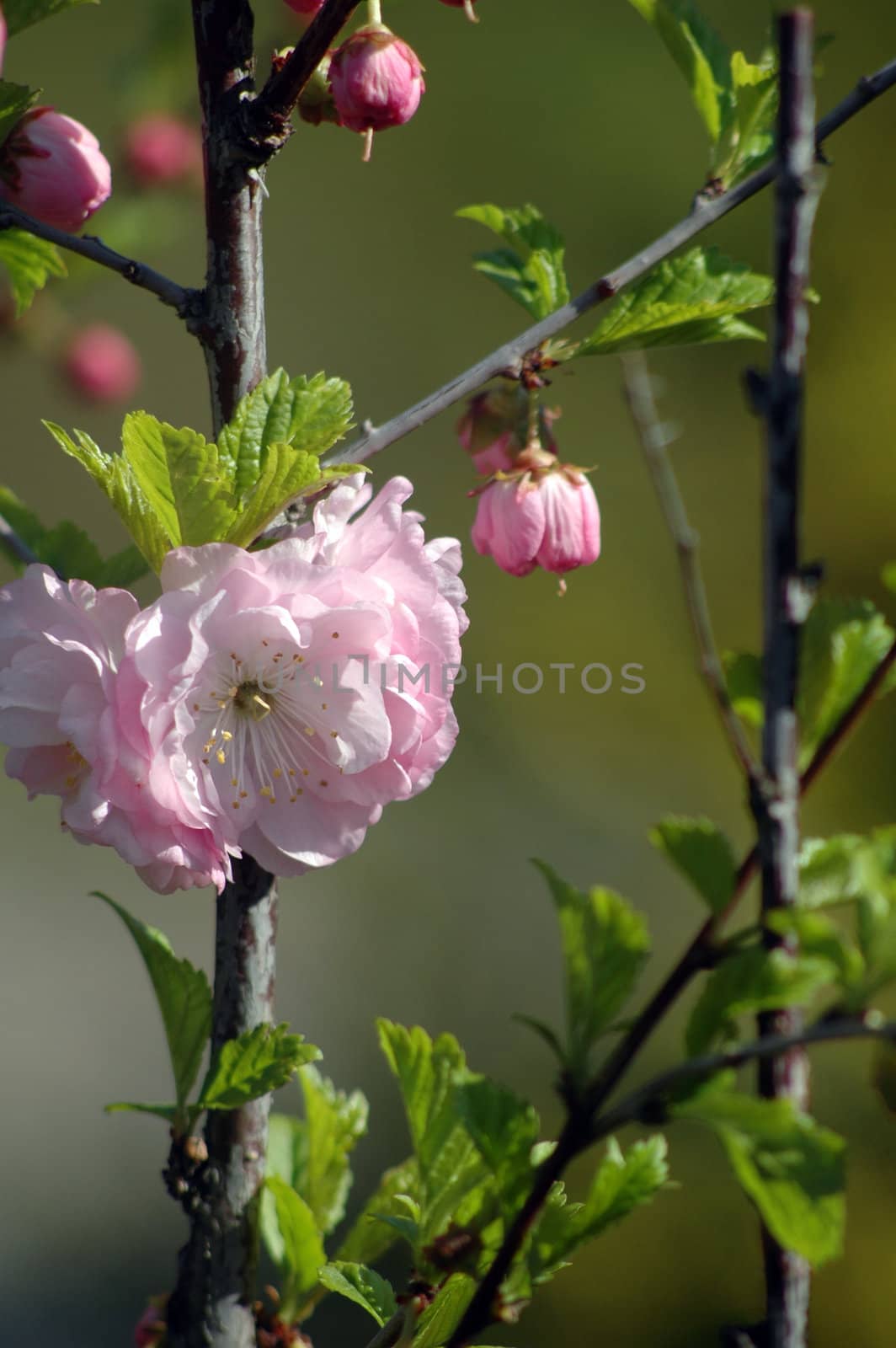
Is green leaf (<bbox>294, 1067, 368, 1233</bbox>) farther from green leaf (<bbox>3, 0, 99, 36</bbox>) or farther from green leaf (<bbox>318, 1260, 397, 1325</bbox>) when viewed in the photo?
green leaf (<bbox>3, 0, 99, 36</bbox>)

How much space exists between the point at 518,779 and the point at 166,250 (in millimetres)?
895

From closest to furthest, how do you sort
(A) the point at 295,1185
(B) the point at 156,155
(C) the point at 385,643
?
(C) the point at 385,643, (A) the point at 295,1185, (B) the point at 156,155

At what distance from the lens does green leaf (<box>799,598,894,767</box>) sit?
0.31 m

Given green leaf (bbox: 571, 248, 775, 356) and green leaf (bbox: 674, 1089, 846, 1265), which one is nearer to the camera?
green leaf (bbox: 674, 1089, 846, 1265)

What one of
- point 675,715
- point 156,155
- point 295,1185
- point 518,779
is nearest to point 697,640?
point 295,1185

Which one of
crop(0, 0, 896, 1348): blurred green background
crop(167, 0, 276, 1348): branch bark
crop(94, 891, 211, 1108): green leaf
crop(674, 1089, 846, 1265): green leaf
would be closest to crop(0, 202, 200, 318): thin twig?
crop(167, 0, 276, 1348): branch bark

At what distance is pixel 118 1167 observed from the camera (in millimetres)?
1676

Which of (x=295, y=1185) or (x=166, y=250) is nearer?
(x=295, y=1185)

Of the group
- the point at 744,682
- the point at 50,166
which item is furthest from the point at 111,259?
the point at 744,682

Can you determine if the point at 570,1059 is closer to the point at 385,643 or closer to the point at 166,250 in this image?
the point at 385,643

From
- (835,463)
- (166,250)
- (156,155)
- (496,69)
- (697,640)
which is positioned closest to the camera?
(697,640)

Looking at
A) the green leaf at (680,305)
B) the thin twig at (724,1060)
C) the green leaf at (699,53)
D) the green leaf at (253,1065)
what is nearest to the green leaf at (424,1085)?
the green leaf at (253,1065)

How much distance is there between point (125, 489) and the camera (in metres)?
0.39

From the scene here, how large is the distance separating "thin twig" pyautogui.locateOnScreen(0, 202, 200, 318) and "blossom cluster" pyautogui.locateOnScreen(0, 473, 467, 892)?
0.10 metres
